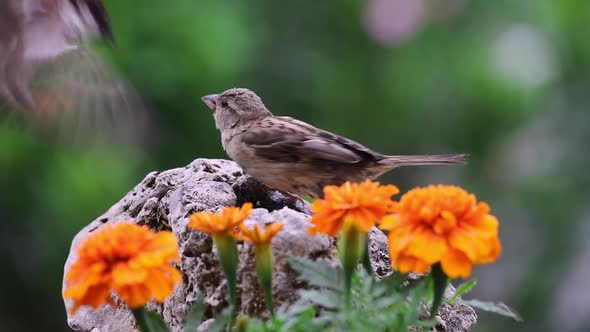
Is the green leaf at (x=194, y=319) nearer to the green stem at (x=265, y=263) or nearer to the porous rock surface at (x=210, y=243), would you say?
the green stem at (x=265, y=263)

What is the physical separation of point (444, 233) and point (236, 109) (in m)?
1.72

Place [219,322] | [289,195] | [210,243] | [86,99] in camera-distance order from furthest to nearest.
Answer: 1. [86,99]
2. [289,195]
3. [210,243]
4. [219,322]

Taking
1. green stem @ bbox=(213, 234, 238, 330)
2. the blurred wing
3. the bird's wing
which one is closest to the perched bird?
the bird's wing

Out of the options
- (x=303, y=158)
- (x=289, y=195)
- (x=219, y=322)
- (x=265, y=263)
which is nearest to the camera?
(x=219, y=322)

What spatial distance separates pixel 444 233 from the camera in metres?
1.55

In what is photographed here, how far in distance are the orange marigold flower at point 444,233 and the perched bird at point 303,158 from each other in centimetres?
119

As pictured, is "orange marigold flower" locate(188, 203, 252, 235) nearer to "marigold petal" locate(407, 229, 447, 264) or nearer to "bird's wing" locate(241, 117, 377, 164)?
"marigold petal" locate(407, 229, 447, 264)

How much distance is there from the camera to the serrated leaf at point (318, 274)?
164 cm

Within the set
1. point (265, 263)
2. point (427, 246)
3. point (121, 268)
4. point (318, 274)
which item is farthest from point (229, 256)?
point (427, 246)

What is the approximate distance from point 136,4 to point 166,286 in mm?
3786

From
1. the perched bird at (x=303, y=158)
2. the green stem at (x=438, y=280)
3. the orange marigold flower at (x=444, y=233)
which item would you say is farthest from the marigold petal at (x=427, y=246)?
the perched bird at (x=303, y=158)

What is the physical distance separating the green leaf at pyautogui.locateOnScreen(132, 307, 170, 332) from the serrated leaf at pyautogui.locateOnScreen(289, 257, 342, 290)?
265 mm

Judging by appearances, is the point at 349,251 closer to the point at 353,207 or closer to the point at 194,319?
the point at 353,207

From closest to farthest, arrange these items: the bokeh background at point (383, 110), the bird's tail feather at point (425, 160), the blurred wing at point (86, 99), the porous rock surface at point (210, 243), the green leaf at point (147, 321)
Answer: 1. the green leaf at point (147, 321)
2. the porous rock surface at point (210, 243)
3. the bird's tail feather at point (425, 160)
4. the blurred wing at point (86, 99)
5. the bokeh background at point (383, 110)
